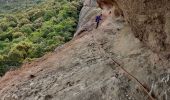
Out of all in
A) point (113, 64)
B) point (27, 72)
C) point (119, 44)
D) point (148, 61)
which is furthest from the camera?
point (27, 72)

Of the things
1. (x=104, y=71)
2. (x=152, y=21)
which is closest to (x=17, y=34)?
(x=104, y=71)

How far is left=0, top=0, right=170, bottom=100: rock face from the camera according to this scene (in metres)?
15.0

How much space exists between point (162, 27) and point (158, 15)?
18.1 inches

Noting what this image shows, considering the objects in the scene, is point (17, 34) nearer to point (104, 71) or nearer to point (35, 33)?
point (35, 33)

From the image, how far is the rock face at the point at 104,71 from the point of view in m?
15.0

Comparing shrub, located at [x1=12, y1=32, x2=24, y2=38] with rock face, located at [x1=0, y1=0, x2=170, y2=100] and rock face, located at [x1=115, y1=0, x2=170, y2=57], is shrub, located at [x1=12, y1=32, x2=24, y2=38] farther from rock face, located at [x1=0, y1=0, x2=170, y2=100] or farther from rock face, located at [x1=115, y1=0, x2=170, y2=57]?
rock face, located at [x1=115, y1=0, x2=170, y2=57]

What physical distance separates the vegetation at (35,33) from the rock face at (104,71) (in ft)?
79.4

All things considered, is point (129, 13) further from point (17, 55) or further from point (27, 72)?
point (17, 55)

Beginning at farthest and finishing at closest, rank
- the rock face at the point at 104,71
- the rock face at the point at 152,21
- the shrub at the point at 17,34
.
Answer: the shrub at the point at 17,34 → the rock face at the point at 104,71 → the rock face at the point at 152,21

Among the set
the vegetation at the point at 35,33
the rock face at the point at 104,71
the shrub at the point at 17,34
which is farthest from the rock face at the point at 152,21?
the shrub at the point at 17,34

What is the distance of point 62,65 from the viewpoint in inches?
743

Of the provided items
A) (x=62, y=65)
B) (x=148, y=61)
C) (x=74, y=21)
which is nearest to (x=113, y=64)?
(x=148, y=61)

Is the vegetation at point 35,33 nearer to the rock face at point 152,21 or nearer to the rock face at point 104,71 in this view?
the rock face at point 104,71

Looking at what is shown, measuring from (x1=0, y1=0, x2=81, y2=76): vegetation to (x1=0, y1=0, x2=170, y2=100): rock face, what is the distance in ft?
79.4
